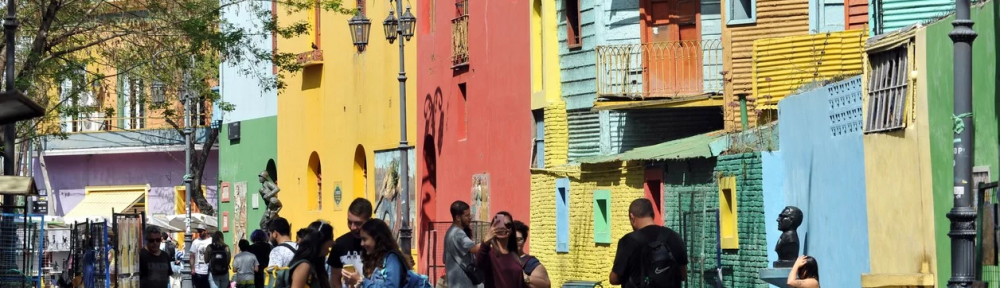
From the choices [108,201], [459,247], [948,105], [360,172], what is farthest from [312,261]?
[108,201]

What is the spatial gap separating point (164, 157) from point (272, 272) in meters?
40.5

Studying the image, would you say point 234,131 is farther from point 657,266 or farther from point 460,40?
point 657,266

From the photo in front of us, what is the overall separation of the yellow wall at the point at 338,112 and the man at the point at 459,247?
64.9 ft

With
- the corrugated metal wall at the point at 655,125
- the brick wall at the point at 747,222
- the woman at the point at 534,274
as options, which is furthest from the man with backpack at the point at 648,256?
the corrugated metal wall at the point at 655,125

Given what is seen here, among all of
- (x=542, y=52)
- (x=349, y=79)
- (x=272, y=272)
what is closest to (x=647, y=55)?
(x=542, y=52)

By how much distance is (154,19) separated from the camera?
1119 inches

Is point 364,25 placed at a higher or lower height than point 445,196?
higher

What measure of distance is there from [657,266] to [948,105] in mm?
A: 2752

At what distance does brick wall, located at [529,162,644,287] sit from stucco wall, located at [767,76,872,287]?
5.39 m

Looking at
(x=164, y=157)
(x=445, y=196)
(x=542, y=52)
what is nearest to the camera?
(x=542, y=52)

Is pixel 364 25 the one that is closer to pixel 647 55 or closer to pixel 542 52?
pixel 542 52

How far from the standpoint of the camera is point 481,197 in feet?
114

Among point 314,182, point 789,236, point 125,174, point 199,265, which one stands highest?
point 125,174

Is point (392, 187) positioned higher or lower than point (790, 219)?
higher
